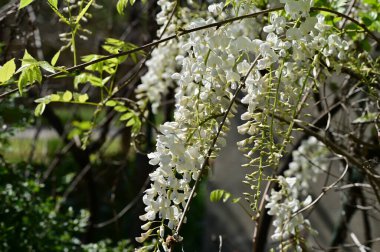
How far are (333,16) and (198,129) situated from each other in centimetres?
54

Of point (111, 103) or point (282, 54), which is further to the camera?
point (111, 103)

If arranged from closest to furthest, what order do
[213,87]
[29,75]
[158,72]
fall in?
[29,75]
[213,87]
[158,72]

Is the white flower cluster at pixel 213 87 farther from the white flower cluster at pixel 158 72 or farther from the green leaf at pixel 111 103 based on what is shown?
the white flower cluster at pixel 158 72

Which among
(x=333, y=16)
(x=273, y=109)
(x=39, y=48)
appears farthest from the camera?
(x=39, y=48)

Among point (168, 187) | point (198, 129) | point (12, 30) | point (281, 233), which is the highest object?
point (12, 30)

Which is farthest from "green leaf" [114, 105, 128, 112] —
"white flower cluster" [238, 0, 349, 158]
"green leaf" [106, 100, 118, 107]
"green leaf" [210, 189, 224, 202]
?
"white flower cluster" [238, 0, 349, 158]

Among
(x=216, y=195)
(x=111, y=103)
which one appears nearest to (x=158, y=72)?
(x=111, y=103)

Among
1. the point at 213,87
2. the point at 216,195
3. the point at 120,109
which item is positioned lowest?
the point at 216,195

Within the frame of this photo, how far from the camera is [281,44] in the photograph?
1311 mm

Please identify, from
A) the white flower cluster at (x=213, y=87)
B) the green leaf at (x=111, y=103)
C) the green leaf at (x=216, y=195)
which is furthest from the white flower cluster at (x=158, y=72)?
the white flower cluster at (x=213, y=87)

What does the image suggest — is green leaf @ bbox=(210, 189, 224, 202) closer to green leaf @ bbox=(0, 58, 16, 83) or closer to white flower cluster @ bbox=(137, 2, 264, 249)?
white flower cluster @ bbox=(137, 2, 264, 249)

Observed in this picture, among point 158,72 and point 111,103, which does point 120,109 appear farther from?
point 158,72

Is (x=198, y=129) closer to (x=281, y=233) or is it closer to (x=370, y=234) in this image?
(x=281, y=233)

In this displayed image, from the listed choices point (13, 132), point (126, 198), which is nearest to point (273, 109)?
point (13, 132)
